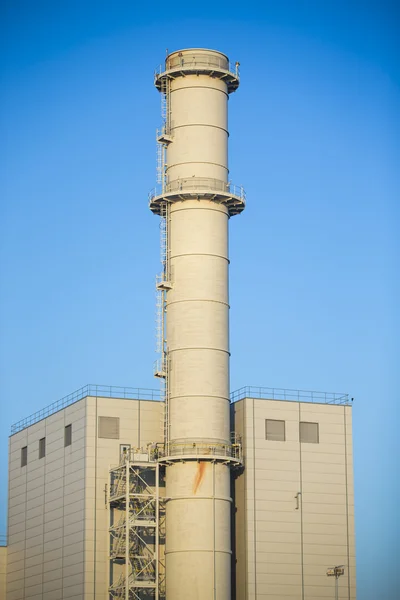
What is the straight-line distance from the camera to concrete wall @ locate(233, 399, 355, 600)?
10294cm

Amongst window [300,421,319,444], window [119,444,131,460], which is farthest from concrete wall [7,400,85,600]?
window [300,421,319,444]

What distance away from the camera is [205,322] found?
10294 cm

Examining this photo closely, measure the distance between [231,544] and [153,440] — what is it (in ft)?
30.5

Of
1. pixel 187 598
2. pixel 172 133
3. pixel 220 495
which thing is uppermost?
pixel 172 133

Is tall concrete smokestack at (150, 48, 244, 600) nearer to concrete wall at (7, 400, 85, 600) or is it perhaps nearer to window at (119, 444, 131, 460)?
window at (119, 444, 131, 460)

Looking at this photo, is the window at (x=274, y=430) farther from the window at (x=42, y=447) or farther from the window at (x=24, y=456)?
the window at (x=24, y=456)

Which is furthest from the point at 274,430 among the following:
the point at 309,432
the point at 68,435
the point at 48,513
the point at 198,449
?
the point at 48,513

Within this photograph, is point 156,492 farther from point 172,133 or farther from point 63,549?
point 172,133

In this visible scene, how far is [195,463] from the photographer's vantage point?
331 ft

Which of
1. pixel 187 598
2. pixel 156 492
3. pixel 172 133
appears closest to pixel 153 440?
pixel 156 492

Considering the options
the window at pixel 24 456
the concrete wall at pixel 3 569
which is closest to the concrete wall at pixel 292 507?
the window at pixel 24 456

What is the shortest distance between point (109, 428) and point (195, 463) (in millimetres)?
7221

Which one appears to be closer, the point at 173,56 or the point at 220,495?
the point at 220,495

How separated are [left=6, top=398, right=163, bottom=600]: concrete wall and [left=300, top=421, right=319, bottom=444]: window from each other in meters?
10.5
